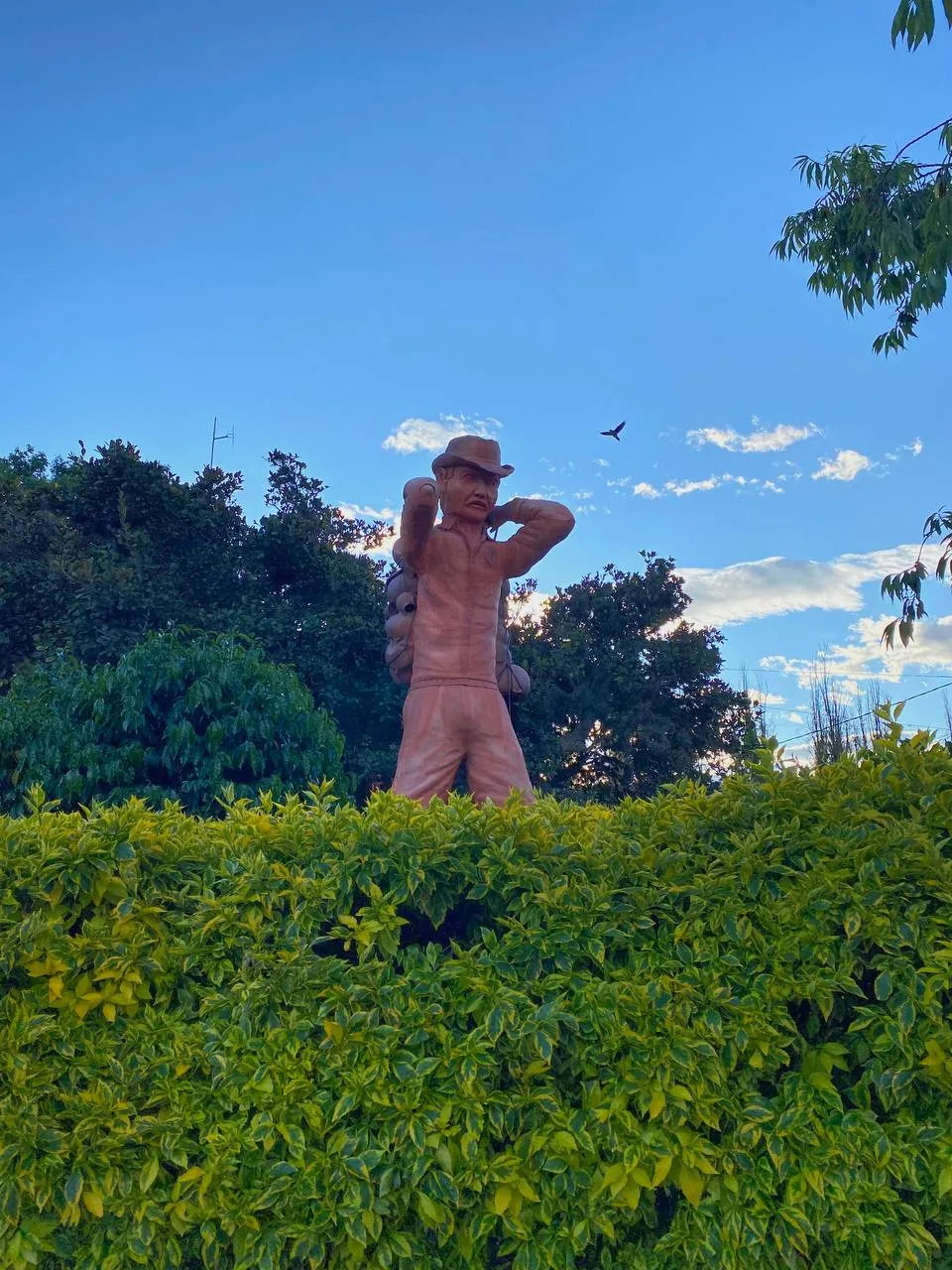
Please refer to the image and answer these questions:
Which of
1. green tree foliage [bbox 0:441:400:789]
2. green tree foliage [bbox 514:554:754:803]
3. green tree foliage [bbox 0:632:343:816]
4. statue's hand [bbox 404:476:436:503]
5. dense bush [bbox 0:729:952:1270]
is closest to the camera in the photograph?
dense bush [bbox 0:729:952:1270]

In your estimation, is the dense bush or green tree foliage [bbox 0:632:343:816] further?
green tree foliage [bbox 0:632:343:816]

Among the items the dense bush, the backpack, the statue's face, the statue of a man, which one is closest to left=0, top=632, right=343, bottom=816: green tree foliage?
the backpack

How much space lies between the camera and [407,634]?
552 cm

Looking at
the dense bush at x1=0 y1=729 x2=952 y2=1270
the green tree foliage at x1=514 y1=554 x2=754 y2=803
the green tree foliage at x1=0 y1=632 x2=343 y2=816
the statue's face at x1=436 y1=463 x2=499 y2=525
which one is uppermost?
the green tree foliage at x1=514 y1=554 x2=754 y2=803

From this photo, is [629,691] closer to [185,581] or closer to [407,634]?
[185,581]

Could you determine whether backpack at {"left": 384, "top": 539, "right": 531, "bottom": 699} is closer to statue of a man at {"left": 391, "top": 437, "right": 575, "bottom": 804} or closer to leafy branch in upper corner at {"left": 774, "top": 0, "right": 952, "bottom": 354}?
statue of a man at {"left": 391, "top": 437, "right": 575, "bottom": 804}

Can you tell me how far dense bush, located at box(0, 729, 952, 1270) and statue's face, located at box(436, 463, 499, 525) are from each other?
2.68m

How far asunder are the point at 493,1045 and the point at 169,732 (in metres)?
6.59

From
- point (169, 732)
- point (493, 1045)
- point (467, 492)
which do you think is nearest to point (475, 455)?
point (467, 492)

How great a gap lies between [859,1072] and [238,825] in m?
1.98

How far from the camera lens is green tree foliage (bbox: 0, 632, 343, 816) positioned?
852 centimetres

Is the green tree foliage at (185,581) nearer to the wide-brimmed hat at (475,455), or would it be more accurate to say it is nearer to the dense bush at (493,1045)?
the wide-brimmed hat at (475,455)

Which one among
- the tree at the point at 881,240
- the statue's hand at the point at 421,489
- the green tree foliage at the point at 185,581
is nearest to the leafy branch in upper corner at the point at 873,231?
the tree at the point at 881,240

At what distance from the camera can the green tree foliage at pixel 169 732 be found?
28.0 feet
